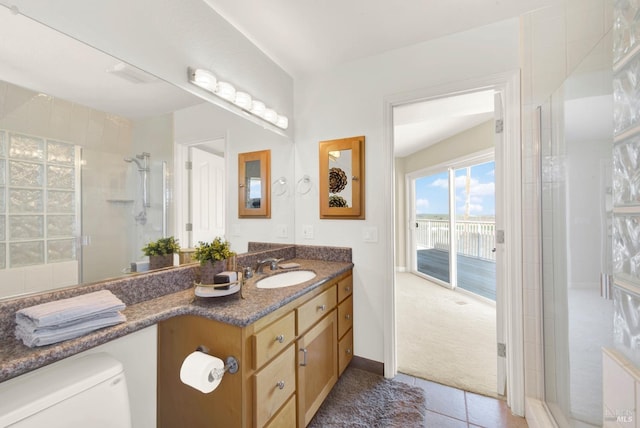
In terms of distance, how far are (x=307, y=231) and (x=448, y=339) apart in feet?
5.78

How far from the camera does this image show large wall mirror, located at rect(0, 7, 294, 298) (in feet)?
2.86

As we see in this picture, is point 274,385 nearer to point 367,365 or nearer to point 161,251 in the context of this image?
point 161,251

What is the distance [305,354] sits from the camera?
1373mm

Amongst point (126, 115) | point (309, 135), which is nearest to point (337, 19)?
point (309, 135)

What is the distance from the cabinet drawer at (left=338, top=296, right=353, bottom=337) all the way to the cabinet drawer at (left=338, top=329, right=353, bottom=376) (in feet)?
0.20

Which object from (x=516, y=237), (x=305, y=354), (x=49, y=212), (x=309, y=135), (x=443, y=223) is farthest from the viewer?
(x=443, y=223)

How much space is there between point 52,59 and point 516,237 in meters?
2.48

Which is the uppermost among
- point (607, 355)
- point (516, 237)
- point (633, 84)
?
point (633, 84)

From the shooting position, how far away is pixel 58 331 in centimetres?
79

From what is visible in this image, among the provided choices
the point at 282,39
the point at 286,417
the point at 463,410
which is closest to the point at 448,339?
the point at 463,410

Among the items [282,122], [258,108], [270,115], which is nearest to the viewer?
[258,108]

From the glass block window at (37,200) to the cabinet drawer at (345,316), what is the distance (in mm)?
1533

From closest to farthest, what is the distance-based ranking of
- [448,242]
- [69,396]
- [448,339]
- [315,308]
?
[69,396], [315,308], [448,339], [448,242]

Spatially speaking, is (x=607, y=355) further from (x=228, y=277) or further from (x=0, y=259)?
(x=0, y=259)
